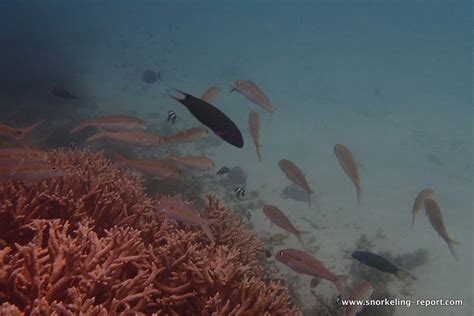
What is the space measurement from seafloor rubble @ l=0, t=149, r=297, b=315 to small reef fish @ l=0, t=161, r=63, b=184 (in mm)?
295

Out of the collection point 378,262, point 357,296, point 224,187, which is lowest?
point 224,187

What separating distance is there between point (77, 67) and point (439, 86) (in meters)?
43.4

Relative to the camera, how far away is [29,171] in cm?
299

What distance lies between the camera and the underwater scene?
2893 mm

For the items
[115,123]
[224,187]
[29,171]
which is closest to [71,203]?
[29,171]

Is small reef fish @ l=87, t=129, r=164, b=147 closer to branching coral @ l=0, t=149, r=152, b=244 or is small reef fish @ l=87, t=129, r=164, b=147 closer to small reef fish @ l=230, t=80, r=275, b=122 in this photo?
branching coral @ l=0, t=149, r=152, b=244

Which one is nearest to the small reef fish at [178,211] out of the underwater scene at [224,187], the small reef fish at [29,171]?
the underwater scene at [224,187]

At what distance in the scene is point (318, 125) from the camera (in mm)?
25844

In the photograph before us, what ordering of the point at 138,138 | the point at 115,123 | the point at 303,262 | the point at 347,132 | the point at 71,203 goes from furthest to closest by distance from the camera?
the point at 347,132 → the point at 115,123 → the point at 138,138 → the point at 303,262 → the point at 71,203

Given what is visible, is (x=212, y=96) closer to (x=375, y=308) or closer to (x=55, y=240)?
(x=55, y=240)

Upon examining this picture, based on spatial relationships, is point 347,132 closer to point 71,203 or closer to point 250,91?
point 250,91

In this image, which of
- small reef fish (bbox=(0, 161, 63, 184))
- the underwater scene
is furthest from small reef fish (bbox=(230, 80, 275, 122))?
small reef fish (bbox=(0, 161, 63, 184))

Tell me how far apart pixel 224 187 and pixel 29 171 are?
967cm

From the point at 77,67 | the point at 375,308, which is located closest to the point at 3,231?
the point at 375,308
